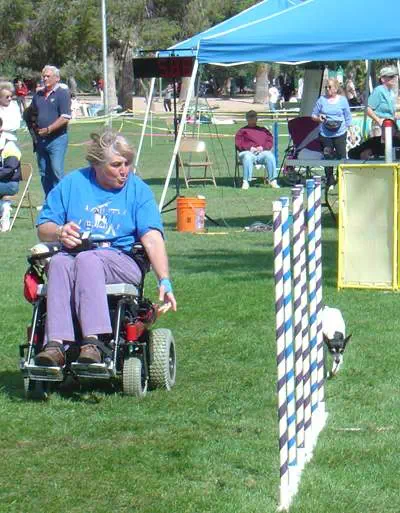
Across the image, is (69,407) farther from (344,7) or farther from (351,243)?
(344,7)

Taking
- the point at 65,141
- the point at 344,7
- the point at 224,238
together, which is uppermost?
the point at 344,7

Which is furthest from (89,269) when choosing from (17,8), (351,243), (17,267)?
(17,8)

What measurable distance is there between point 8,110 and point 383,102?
5.63 m

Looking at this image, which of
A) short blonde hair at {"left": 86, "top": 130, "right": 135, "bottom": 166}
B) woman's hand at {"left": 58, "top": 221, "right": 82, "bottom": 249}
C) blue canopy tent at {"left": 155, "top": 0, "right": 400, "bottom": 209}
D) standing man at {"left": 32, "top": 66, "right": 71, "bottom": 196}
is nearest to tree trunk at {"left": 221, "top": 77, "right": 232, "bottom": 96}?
standing man at {"left": 32, "top": 66, "right": 71, "bottom": 196}

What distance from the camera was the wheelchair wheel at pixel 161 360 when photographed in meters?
6.76

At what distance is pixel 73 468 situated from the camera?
17.5 feet

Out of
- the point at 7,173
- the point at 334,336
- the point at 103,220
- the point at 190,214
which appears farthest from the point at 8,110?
the point at 334,336

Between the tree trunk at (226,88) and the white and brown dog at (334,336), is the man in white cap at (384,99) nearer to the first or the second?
the white and brown dog at (334,336)

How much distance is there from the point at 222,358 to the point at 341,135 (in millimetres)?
10495

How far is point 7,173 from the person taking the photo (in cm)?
1495

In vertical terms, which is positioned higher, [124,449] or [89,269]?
[89,269]

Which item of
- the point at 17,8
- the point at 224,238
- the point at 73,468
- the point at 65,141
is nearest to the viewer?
the point at 73,468

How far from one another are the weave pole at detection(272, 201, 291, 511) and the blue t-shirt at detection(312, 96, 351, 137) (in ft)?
42.9

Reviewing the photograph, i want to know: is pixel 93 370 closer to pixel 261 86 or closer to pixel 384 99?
pixel 384 99
